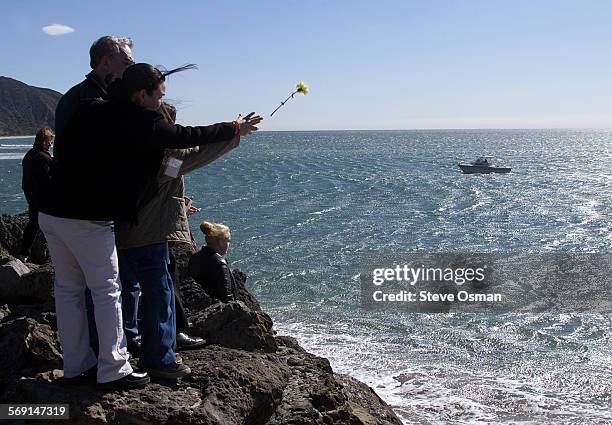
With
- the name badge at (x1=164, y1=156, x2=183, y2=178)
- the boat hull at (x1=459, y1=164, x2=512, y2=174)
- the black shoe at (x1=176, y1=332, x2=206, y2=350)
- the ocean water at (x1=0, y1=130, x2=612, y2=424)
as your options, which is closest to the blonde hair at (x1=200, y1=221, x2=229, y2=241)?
the black shoe at (x1=176, y1=332, x2=206, y2=350)

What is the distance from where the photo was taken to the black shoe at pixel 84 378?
4309 mm

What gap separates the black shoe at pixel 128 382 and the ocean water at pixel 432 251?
625 cm

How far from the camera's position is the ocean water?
38.9 ft

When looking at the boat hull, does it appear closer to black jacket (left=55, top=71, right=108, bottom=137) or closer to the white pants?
black jacket (left=55, top=71, right=108, bottom=137)

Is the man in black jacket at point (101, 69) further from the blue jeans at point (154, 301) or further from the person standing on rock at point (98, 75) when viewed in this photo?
the blue jeans at point (154, 301)

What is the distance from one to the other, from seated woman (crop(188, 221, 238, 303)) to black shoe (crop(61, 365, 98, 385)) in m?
2.30

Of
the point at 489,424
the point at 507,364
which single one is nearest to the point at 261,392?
the point at 489,424

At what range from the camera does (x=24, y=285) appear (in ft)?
23.9

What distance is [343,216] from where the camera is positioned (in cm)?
3406

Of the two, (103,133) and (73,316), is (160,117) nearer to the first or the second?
(103,133)

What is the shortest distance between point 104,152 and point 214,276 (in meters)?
2.85

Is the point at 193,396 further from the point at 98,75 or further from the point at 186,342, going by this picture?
the point at 98,75

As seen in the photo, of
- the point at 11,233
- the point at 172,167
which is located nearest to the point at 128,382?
the point at 172,167

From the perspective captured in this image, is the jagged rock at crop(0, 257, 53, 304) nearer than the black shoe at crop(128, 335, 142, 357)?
No
